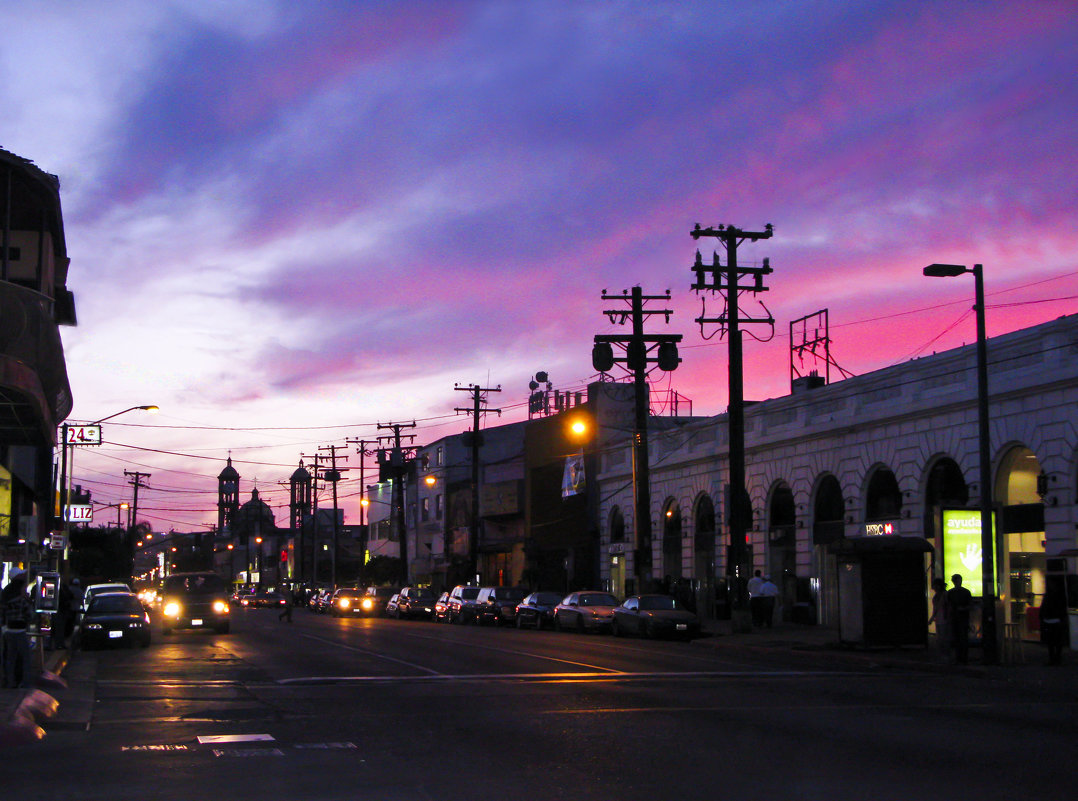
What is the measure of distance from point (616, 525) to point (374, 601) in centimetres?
1493

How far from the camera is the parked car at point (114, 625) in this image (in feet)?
102

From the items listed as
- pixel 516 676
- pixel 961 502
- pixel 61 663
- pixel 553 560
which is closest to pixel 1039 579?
pixel 961 502

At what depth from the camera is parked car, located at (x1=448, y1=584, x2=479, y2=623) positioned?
49.5 m

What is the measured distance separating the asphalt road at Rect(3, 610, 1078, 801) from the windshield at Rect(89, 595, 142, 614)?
877 centimetres

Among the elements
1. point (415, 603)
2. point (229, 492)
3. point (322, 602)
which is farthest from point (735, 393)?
point (229, 492)

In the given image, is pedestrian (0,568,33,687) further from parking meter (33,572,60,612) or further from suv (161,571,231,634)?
suv (161,571,231,634)

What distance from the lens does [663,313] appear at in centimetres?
4328

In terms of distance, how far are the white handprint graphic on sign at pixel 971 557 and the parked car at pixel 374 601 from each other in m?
38.4

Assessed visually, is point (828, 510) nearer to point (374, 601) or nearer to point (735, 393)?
point (735, 393)

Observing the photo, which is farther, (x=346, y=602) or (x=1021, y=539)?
(x=346, y=602)

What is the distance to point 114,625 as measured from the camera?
31.4 meters

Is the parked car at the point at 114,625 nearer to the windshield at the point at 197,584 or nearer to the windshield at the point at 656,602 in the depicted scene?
the windshield at the point at 197,584

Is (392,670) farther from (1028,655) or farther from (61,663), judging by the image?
(1028,655)

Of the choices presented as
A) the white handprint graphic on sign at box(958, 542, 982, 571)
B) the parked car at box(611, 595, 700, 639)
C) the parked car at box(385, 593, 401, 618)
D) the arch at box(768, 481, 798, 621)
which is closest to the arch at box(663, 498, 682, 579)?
the arch at box(768, 481, 798, 621)
